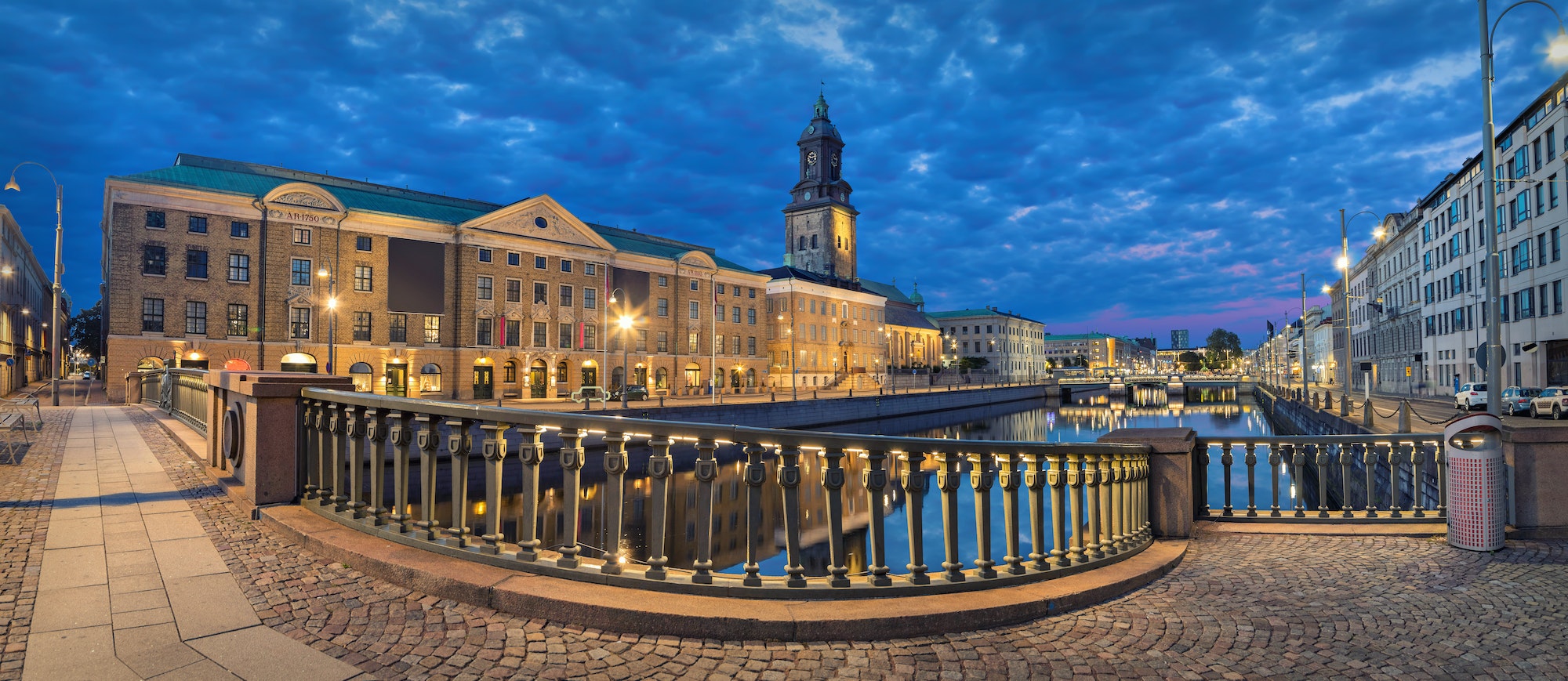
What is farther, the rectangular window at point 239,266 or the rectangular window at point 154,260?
the rectangular window at point 239,266

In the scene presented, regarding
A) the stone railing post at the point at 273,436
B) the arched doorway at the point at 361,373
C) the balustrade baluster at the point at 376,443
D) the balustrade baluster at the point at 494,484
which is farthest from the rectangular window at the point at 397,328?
the balustrade baluster at the point at 494,484

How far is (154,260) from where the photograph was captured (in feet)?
140

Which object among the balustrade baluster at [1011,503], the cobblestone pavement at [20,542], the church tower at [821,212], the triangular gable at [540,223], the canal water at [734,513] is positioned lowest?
the canal water at [734,513]

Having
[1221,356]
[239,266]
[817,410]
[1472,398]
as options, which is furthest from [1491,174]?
[1221,356]

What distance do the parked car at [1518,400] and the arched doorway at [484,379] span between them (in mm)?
55491

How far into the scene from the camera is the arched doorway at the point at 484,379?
5422 cm

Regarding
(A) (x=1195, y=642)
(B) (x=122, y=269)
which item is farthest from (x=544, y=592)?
(B) (x=122, y=269)

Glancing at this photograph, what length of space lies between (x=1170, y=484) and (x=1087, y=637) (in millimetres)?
3982

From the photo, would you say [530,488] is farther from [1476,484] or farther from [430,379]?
[430,379]

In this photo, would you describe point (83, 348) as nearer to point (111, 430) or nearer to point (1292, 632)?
point (111, 430)

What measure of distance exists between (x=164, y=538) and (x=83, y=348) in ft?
467

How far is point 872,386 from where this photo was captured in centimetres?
8100

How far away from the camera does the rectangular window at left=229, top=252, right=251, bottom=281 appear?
148 feet

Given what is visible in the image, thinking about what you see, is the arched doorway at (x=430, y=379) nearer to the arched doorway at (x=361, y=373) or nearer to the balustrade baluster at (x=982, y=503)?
the arched doorway at (x=361, y=373)
